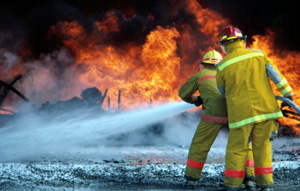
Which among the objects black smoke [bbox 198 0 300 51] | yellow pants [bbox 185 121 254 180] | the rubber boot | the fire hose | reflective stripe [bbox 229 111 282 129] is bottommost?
the rubber boot

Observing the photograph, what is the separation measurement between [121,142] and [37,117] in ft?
13.9

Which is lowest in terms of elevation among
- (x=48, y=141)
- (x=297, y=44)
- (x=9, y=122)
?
(x=48, y=141)

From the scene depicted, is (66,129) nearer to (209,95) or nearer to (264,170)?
(209,95)

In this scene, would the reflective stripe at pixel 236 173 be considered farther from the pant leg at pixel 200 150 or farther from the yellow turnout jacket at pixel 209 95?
the yellow turnout jacket at pixel 209 95

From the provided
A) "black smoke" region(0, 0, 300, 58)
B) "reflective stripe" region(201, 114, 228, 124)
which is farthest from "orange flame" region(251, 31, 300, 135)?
"reflective stripe" region(201, 114, 228, 124)

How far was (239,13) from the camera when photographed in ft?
59.8

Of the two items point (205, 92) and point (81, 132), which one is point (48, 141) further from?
point (205, 92)

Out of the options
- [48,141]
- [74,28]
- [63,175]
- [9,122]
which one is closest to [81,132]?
[48,141]

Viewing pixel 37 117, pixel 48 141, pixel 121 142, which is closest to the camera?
pixel 48 141

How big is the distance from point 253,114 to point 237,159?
1.66 ft

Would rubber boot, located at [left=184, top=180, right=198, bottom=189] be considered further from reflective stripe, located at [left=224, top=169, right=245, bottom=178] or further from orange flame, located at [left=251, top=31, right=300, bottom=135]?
orange flame, located at [left=251, top=31, right=300, bottom=135]

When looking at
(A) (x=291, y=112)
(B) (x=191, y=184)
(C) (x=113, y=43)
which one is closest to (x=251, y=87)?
(B) (x=191, y=184)

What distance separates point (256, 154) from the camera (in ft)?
11.5

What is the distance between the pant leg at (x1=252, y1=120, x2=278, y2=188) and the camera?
344cm
